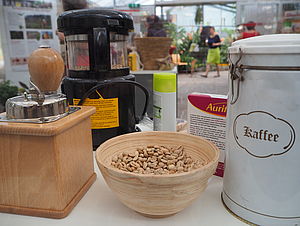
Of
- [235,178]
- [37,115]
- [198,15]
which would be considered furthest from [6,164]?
[198,15]

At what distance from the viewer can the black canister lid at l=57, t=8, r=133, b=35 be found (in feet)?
2.08

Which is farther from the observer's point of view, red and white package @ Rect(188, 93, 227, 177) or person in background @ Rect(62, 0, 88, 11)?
person in background @ Rect(62, 0, 88, 11)

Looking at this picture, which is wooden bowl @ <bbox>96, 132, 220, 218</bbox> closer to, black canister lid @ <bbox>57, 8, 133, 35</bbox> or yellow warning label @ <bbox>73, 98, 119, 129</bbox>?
yellow warning label @ <bbox>73, 98, 119, 129</bbox>

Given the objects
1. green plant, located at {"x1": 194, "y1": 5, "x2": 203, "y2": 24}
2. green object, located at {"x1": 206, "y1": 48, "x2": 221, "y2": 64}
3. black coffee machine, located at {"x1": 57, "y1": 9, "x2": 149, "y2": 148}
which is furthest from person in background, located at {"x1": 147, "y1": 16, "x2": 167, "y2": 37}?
black coffee machine, located at {"x1": 57, "y1": 9, "x2": 149, "y2": 148}

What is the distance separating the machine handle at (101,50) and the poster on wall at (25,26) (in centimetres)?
154

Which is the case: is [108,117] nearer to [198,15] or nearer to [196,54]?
[198,15]

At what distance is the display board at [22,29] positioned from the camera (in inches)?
75.9

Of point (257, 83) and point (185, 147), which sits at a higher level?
point (257, 83)

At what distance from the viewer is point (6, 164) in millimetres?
426

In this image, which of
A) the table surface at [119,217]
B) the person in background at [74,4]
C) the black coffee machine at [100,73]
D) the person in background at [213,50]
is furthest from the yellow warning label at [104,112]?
the person in background at [213,50]

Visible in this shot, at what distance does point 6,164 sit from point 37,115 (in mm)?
92

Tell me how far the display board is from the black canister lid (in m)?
1.49

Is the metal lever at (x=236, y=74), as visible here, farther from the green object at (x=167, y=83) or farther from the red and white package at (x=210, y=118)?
the green object at (x=167, y=83)

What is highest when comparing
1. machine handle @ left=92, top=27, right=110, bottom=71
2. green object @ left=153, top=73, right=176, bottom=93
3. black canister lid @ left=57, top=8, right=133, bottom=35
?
black canister lid @ left=57, top=8, right=133, bottom=35
